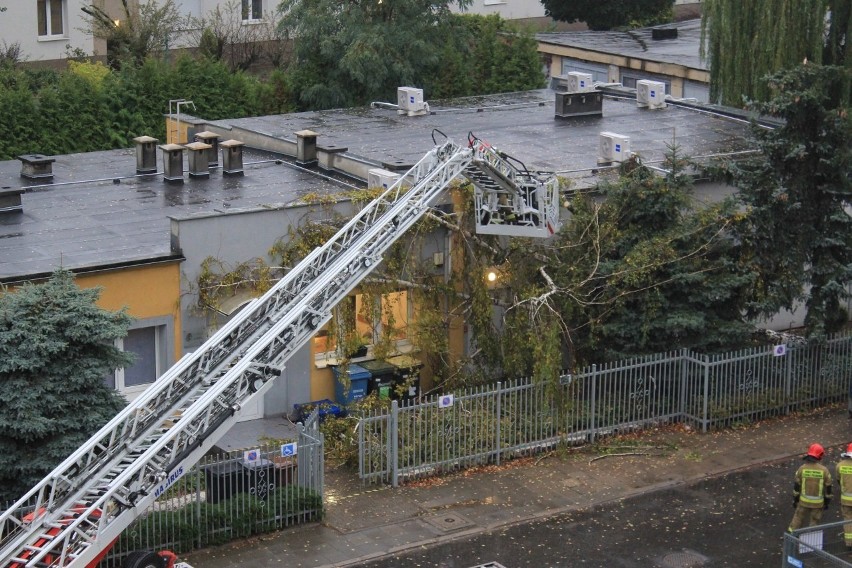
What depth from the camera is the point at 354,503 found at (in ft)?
67.3

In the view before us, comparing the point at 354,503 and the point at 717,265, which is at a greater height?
the point at 717,265

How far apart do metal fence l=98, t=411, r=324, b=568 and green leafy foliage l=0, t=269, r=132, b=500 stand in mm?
1385

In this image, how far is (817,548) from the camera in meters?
17.2

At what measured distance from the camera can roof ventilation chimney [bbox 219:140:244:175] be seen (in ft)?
87.6

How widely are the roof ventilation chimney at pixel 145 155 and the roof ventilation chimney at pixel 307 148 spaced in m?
2.72

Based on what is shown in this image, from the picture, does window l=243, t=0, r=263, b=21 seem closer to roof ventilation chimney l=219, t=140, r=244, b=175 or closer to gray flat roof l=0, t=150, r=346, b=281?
gray flat roof l=0, t=150, r=346, b=281

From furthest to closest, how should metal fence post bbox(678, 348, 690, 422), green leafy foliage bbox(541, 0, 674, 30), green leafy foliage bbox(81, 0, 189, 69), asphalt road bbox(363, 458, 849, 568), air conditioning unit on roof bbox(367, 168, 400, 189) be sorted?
1. green leafy foliage bbox(541, 0, 674, 30)
2. green leafy foliage bbox(81, 0, 189, 69)
3. air conditioning unit on roof bbox(367, 168, 400, 189)
4. metal fence post bbox(678, 348, 690, 422)
5. asphalt road bbox(363, 458, 849, 568)

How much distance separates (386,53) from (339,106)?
2.16 m

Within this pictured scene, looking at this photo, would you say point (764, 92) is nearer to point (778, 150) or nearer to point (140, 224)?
point (778, 150)

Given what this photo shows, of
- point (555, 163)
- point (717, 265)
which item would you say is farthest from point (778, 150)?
point (555, 163)

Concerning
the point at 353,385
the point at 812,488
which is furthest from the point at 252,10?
the point at 812,488

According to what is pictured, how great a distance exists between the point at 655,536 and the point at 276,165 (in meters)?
11.5

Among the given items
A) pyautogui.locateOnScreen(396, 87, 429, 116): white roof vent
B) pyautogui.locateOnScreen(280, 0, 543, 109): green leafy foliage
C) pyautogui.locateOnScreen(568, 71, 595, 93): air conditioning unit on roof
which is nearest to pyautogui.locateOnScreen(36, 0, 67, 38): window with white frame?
pyautogui.locateOnScreen(280, 0, 543, 109): green leafy foliage

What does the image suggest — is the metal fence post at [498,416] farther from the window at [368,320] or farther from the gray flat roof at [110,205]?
the gray flat roof at [110,205]
